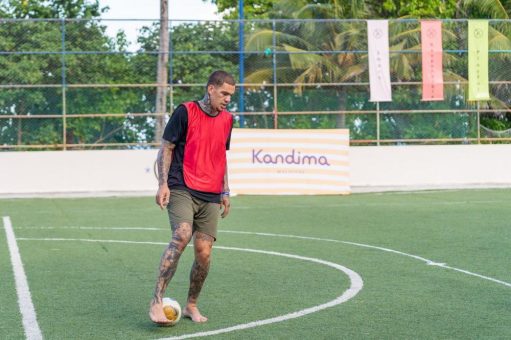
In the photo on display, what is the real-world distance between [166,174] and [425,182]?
18.6 meters

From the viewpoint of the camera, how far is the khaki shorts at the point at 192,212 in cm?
843

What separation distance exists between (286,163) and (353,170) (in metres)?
2.41

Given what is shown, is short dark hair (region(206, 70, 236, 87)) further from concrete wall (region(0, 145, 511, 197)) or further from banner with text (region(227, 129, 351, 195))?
concrete wall (region(0, 145, 511, 197))

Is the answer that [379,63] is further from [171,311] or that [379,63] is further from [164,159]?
[171,311]

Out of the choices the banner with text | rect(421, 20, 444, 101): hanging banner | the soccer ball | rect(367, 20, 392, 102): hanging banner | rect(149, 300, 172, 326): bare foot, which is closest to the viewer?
rect(149, 300, 172, 326): bare foot

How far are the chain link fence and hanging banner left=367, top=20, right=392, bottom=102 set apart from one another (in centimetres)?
26

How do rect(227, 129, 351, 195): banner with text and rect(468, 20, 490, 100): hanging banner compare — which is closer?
→ rect(227, 129, 351, 195): banner with text

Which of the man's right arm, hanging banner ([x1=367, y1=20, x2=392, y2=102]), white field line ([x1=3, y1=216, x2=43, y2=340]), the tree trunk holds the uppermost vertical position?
hanging banner ([x1=367, y1=20, x2=392, y2=102])

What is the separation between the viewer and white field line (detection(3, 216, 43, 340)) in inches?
323

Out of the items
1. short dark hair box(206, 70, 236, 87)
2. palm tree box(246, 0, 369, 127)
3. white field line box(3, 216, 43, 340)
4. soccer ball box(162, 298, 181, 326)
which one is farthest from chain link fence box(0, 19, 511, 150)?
soccer ball box(162, 298, 181, 326)

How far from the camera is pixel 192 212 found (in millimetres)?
8492

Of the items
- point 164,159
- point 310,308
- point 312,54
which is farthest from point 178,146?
point 312,54

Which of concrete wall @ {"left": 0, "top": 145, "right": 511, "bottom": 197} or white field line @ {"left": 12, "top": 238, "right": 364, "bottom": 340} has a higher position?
concrete wall @ {"left": 0, "top": 145, "right": 511, "bottom": 197}

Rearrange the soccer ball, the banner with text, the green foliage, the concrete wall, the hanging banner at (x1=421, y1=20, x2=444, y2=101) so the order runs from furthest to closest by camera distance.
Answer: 1. the green foliage
2. the hanging banner at (x1=421, y1=20, x2=444, y2=101)
3. the concrete wall
4. the banner with text
5. the soccer ball
